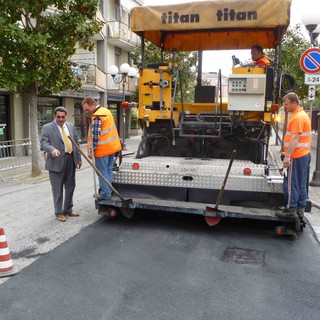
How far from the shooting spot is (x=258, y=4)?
545cm

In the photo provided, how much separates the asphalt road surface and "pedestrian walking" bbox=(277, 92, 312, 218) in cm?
53

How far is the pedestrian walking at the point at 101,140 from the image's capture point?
5.47 m

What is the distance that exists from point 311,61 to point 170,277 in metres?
6.09

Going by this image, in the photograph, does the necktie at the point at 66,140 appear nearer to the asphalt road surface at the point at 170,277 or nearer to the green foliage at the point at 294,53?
the asphalt road surface at the point at 170,277

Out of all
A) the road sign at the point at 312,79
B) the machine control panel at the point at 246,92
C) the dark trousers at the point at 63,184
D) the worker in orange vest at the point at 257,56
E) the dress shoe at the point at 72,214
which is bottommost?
the dress shoe at the point at 72,214

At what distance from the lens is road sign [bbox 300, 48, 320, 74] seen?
7910 millimetres

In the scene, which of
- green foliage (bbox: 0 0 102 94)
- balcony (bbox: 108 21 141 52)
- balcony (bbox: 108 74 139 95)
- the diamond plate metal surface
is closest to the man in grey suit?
the diamond plate metal surface

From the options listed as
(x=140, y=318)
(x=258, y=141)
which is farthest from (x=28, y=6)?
(x=140, y=318)

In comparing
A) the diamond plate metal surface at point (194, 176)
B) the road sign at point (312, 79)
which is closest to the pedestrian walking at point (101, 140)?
the diamond plate metal surface at point (194, 176)

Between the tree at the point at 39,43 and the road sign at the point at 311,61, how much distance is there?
5069mm

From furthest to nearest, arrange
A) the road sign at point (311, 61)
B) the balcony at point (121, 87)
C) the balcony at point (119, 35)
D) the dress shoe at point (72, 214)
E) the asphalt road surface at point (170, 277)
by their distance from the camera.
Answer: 1. the balcony at point (121, 87)
2. the balcony at point (119, 35)
3. the road sign at point (311, 61)
4. the dress shoe at point (72, 214)
5. the asphalt road surface at point (170, 277)

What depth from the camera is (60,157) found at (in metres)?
5.62

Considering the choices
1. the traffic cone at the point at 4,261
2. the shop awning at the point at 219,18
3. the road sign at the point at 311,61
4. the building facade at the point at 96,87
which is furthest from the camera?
the building facade at the point at 96,87

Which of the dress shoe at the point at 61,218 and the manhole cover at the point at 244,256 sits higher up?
the dress shoe at the point at 61,218
